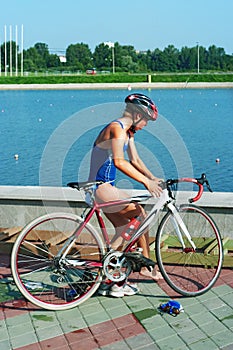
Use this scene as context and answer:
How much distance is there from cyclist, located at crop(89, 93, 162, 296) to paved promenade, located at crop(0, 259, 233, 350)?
281 mm

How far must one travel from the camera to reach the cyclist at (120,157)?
188 inches

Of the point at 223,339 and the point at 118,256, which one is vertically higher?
the point at 118,256

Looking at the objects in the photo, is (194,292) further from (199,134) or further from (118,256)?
(199,134)

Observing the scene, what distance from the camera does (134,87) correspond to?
72.6 metres

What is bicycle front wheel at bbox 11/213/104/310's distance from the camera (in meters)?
4.78

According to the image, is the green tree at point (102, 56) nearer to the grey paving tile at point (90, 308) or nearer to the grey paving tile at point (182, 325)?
the grey paving tile at point (90, 308)

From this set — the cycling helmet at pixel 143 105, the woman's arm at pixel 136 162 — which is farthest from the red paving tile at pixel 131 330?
the cycling helmet at pixel 143 105

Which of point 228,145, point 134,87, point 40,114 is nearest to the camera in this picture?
point 228,145

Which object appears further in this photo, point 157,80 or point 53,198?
point 157,80

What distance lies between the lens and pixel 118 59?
382 ft

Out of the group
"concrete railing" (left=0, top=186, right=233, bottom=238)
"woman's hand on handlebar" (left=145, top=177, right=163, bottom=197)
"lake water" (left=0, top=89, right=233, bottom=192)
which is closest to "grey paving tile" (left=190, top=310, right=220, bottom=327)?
"woman's hand on handlebar" (left=145, top=177, right=163, bottom=197)

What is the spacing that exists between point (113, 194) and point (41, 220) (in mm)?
584

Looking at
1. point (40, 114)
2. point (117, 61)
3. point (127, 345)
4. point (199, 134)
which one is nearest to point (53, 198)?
point (127, 345)

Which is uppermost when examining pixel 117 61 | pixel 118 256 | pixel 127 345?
pixel 117 61
